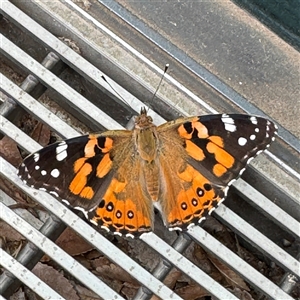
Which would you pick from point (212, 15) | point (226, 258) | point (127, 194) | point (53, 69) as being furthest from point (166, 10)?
point (226, 258)

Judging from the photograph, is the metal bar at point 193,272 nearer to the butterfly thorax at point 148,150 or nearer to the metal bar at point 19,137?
the butterfly thorax at point 148,150

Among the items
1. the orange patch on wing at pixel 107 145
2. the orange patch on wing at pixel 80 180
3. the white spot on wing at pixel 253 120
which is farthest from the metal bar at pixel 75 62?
the white spot on wing at pixel 253 120

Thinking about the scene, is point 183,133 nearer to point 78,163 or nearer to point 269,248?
point 78,163

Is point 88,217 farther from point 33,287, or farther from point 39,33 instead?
point 39,33

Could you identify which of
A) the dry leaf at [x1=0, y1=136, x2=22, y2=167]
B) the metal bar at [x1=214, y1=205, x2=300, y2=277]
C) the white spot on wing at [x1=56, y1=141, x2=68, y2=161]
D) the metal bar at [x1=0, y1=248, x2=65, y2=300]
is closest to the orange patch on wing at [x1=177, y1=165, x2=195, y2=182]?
the metal bar at [x1=214, y1=205, x2=300, y2=277]

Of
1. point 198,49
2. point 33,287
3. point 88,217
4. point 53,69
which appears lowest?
point 33,287

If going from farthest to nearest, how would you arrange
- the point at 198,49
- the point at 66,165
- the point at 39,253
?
1. the point at 198,49
2. the point at 39,253
3. the point at 66,165

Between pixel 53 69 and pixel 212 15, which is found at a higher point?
pixel 212 15

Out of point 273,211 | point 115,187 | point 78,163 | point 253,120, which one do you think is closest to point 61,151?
point 78,163
